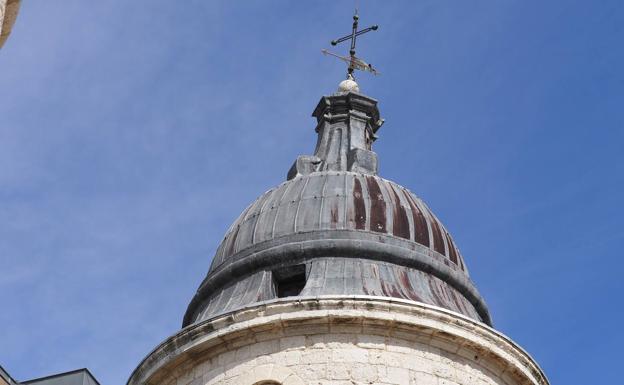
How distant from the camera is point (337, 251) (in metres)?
20.5

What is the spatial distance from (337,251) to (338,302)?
172 centimetres

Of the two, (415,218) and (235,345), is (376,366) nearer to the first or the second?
(235,345)

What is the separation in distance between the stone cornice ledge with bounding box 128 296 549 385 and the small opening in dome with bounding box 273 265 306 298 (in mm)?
1495

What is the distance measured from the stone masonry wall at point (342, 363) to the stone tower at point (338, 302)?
20 millimetres

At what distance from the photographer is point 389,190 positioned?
21984 millimetres

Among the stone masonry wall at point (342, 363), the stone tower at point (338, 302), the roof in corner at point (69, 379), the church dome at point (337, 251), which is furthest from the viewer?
the roof in corner at point (69, 379)

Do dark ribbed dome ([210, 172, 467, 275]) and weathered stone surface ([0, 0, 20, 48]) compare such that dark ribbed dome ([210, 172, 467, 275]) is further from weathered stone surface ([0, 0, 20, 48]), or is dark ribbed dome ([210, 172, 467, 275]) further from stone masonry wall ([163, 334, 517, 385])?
weathered stone surface ([0, 0, 20, 48])

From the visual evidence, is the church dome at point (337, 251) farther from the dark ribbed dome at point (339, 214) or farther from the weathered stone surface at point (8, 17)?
the weathered stone surface at point (8, 17)

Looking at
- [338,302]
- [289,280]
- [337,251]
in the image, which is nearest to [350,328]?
[338,302]

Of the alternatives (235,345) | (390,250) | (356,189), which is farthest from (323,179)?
(235,345)

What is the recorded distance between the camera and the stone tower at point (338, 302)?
18.9 metres

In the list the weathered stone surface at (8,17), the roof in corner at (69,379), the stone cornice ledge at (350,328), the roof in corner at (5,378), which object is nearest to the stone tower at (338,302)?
the stone cornice ledge at (350,328)

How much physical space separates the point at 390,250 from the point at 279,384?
127 inches

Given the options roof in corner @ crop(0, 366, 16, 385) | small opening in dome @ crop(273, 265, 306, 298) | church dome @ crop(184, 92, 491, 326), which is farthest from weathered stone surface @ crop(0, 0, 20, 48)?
roof in corner @ crop(0, 366, 16, 385)
